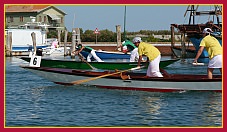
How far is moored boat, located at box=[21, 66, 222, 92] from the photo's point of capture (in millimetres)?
17344

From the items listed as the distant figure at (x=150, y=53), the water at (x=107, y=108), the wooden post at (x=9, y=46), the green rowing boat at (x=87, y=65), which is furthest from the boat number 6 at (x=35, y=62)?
the wooden post at (x=9, y=46)

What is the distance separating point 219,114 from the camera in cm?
1363

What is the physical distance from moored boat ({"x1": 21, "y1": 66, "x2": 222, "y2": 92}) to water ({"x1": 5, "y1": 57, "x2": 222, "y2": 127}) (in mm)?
237

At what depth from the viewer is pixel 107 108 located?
14758 mm

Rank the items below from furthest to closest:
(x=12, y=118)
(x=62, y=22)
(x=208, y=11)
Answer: (x=62, y=22) < (x=208, y=11) < (x=12, y=118)

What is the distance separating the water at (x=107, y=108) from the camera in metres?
12.7

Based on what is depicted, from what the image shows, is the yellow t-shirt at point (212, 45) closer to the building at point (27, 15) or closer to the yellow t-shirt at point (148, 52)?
the yellow t-shirt at point (148, 52)

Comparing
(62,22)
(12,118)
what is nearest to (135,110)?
(12,118)

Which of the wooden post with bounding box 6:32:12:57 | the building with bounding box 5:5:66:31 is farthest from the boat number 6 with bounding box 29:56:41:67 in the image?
the building with bounding box 5:5:66:31

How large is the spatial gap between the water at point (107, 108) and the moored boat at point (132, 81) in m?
0.24

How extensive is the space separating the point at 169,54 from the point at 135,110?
128ft

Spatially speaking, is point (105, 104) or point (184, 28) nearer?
point (105, 104)

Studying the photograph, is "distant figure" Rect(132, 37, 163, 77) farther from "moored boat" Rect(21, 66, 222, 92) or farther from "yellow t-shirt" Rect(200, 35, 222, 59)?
"yellow t-shirt" Rect(200, 35, 222, 59)

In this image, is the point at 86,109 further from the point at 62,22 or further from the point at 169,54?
the point at 62,22
